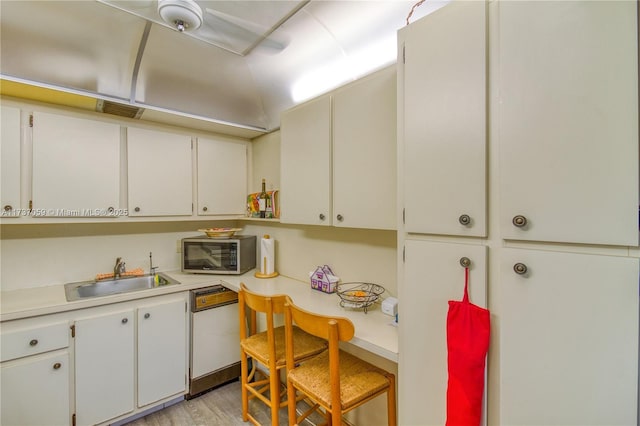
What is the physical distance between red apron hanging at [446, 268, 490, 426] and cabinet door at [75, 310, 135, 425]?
6.83 ft

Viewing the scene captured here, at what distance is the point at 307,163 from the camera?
1991 mm

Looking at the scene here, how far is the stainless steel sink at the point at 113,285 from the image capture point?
88.1 inches

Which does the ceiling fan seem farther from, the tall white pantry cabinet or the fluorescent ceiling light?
the tall white pantry cabinet

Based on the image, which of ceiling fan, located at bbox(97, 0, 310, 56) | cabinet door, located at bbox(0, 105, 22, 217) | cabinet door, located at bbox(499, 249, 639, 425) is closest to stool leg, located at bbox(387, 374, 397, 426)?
cabinet door, located at bbox(499, 249, 639, 425)

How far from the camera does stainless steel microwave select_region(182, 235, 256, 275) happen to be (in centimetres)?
260

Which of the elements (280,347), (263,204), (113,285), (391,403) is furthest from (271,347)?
(113,285)

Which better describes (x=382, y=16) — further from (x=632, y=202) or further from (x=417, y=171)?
(x=632, y=202)

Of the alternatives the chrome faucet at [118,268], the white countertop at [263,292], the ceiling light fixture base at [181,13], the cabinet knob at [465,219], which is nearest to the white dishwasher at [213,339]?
the white countertop at [263,292]

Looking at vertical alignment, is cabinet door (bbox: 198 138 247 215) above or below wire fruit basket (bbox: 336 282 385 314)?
above

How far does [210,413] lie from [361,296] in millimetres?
1511

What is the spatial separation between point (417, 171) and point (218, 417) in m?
2.22

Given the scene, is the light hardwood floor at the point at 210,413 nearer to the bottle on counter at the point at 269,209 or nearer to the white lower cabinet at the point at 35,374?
the white lower cabinet at the point at 35,374

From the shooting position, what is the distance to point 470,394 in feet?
3.22

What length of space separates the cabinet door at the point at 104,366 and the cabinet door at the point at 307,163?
1362 mm
